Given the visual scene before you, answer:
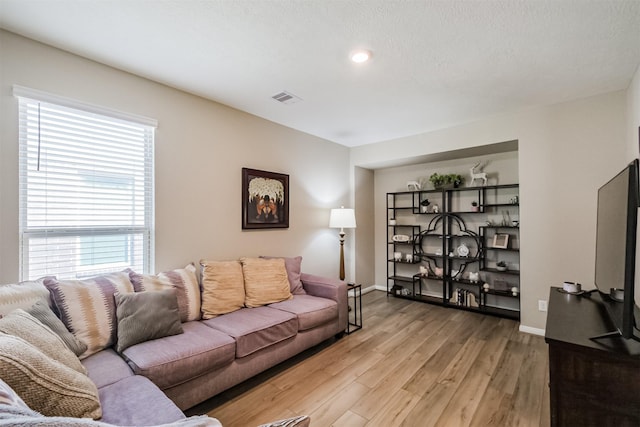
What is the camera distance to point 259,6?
1.70 m

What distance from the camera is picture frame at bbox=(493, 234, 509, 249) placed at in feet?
12.6

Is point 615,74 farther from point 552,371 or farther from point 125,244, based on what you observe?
point 125,244

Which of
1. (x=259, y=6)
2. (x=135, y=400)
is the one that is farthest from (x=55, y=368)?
(x=259, y=6)

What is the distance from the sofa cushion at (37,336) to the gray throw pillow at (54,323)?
0.55 feet

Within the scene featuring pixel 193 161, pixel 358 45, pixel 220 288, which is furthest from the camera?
pixel 193 161

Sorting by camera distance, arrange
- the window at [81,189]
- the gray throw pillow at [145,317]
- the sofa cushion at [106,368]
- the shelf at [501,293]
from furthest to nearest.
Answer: the shelf at [501,293], the window at [81,189], the gray throw pillow at [145,317], the sofa cushion at [106,368]

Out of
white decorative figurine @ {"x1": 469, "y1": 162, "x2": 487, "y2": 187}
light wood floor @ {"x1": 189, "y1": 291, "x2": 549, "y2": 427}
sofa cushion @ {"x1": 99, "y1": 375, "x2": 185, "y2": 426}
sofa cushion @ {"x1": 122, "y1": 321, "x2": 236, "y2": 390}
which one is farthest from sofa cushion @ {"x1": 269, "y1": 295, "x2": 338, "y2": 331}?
white decorative figurine @ {"x1": 469, "y1": 162, "x2": 487, "y2": 187}

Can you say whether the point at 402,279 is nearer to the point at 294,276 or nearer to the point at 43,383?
the point at 294,276

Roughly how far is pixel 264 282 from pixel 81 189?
1694 mm

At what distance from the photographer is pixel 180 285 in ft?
7.86

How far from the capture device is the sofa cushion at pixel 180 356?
1680 millimetres

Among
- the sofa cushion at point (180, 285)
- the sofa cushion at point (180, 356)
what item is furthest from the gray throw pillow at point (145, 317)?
the sofa cushion at point (180, 285)

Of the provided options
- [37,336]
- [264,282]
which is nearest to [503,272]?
[264,282]

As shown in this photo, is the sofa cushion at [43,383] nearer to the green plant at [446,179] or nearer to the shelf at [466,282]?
the shelf at [466,282]
